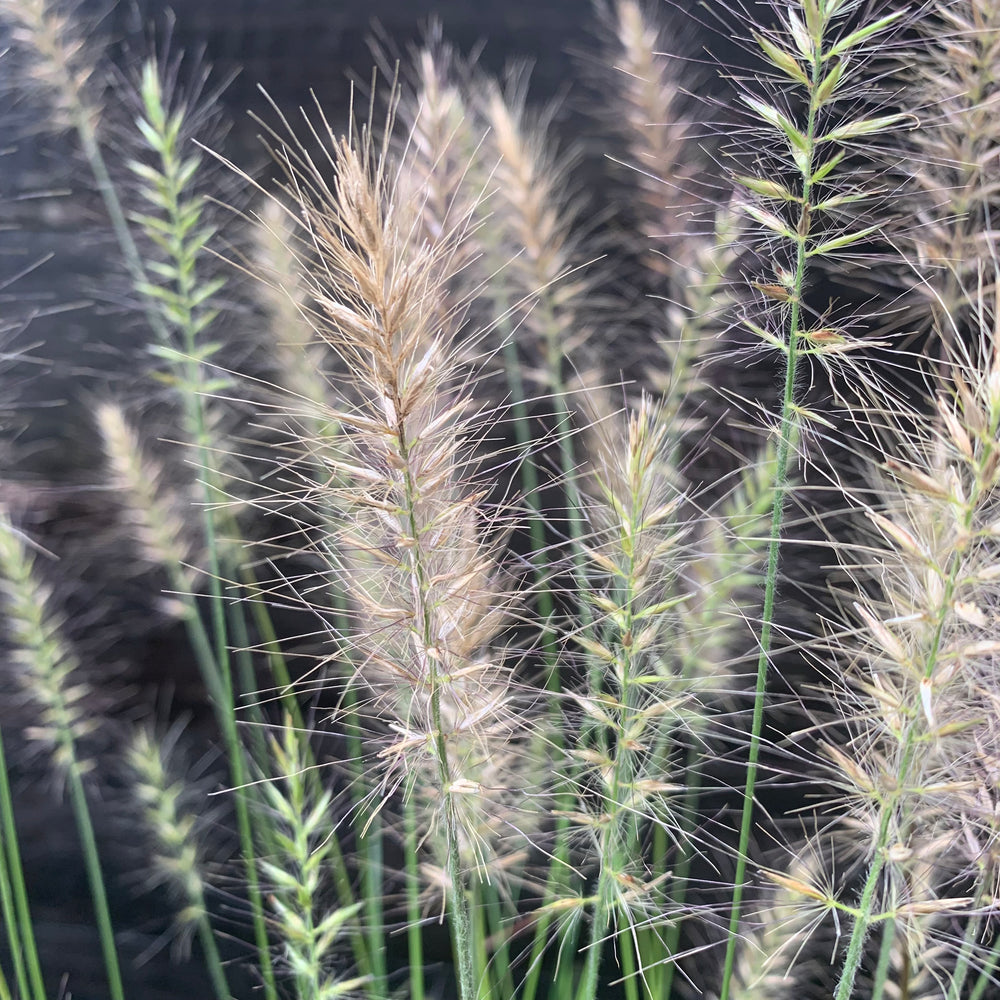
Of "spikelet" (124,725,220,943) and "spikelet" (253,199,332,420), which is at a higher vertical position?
"spikelet" (253,199,332,420)

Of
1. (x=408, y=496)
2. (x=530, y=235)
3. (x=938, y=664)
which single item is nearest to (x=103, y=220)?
(x=530, y=235)

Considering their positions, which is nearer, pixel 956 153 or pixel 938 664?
pixel 938 664

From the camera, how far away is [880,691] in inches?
20.4

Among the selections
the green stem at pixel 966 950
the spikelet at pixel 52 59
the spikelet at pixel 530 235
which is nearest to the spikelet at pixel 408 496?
the spikelet at pixel 530 235

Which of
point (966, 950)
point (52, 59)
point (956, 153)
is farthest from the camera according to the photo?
point (52, 59)

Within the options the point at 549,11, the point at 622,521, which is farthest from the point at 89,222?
the point at 622,521

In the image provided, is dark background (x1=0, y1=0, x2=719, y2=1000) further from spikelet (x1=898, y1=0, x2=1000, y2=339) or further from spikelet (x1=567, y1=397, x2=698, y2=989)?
spikelet (x1=567, y1=397, x2=698, y2=989)

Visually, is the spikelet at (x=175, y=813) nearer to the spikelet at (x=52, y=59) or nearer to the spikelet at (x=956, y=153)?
the spikelet at (x=52, y=59)

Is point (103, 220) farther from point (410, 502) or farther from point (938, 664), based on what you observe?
point (938, 664)

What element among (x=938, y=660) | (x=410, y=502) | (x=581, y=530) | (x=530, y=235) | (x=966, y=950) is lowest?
(x=966, y=950)

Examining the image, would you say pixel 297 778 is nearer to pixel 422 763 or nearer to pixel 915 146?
pixel 422 763

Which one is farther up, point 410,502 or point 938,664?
point 410,502

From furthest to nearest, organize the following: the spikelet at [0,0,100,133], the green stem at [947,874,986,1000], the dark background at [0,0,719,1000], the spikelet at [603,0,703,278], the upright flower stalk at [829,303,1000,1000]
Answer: the dark background at [0,0,719,1000] < the spikelet at [0,0,100,133] < the spikelet at [603,0,703,278] < the green stem at [947,874,986,1000] < the upright flower stalk at [829,303,1000,1000]

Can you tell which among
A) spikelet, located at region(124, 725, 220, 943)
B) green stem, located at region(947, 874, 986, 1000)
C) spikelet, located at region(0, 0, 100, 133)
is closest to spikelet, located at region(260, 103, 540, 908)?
green stem, located at region(947, 874, 986, 1000)
